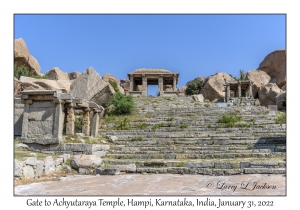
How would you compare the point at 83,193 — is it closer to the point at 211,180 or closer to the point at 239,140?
the point at 211,180

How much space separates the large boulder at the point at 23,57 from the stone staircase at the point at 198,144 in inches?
591

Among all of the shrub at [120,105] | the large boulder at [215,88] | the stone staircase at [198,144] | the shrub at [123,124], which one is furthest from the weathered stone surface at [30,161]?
the large boulder at [215,88]

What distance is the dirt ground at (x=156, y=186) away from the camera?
5574 millimetres

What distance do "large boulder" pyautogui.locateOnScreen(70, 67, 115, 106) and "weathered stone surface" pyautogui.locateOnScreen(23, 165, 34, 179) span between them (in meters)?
10.0

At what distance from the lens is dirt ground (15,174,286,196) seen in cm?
557

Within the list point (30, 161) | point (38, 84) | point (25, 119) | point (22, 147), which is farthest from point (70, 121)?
point (38, 84)

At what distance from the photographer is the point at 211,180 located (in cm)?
714

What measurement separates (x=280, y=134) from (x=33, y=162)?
1044 cm

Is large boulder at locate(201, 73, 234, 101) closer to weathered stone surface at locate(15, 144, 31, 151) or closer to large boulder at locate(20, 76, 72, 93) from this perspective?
large boulder at locate(20, 76, 72, 93)

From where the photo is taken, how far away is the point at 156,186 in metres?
6.31

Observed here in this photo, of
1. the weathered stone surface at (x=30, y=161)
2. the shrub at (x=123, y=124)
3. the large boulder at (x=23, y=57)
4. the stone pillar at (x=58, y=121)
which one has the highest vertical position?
the large boulder at (x=23, y=57)

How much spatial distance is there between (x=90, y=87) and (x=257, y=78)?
28.9m

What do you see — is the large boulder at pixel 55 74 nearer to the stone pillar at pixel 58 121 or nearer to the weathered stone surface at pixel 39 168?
the stone pillar at pixel 58 121

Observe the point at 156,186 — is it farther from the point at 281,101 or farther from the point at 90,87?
the point at 281,101
